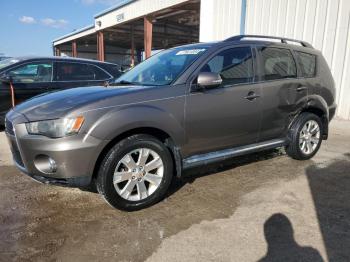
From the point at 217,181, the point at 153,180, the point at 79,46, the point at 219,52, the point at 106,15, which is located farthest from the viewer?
the point at 79,46

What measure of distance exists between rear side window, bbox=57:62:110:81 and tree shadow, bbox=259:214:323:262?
5.41 meters

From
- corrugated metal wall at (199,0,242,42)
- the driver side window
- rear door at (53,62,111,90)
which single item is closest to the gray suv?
rear door at (53,62,111,90)

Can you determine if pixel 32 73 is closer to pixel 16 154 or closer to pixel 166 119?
pixel 16 154

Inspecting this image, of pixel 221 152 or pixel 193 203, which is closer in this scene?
pixel 193 203

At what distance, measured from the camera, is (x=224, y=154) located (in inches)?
163

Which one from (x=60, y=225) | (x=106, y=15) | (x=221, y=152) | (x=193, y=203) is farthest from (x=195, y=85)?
(x=106, y=15)

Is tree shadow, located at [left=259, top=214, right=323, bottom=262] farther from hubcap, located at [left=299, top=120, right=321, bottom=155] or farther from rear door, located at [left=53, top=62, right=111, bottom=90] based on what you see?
rear door, located at [left=53, top=62, right=111, bottom=90]

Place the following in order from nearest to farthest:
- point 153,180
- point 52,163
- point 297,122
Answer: point 52,163 → point 153,180 → point 297,122

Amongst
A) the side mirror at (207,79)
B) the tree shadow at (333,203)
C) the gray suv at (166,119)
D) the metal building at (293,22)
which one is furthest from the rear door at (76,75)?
the metal building at (293,22)

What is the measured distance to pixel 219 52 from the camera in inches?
162

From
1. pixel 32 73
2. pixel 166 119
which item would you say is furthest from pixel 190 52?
pixel 32 73

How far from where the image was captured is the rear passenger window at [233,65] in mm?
4078

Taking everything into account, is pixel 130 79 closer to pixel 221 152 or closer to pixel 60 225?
pixel 221 152

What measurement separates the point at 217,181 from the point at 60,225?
1.99 metres
